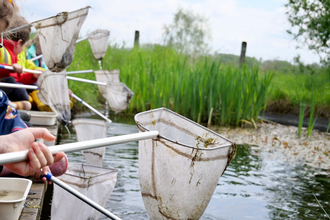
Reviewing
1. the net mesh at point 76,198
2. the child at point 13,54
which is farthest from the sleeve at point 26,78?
the net mesh at point 76,198

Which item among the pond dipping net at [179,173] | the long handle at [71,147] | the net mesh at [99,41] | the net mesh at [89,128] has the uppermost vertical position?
the net mesh at [99,41]

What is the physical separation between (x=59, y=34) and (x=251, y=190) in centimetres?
198

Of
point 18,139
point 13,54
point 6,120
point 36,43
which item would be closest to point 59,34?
point 6,120

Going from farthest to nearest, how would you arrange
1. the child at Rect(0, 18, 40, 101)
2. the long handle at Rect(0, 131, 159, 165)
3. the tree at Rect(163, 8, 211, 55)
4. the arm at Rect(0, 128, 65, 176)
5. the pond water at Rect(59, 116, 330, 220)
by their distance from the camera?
1. the tree at Rect(163, 8, 211, 55)
2. the child at Rect(0, 18, 40, 101)
3. the pond water at Rect(59, 116, 330, 220)
4. the arm at Rect(0, 128, 65, 176)
5. the long handle at Rect(0, 131, 159, 165)

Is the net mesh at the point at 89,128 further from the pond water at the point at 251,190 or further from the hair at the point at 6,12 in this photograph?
the hair at the point at 6,12

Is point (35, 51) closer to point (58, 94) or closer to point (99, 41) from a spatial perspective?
point (99, 41)

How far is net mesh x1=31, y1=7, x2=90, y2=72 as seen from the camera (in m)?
2.19

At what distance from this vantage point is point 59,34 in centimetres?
222

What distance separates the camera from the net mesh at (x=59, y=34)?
2.19m

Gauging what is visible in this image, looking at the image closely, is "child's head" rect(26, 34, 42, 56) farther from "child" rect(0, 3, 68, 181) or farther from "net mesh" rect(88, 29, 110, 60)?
"child" rect(0, 3, 68, 181)

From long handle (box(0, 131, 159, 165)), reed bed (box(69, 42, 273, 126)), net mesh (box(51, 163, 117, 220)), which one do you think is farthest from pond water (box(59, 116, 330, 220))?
reed bed (box(69, 42, 273, 126))

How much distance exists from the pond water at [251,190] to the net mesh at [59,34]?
1021 mm

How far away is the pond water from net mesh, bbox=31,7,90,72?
1.02 m

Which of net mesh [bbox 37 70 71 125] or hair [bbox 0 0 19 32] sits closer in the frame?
hair [bbox 0 0 19 32]
